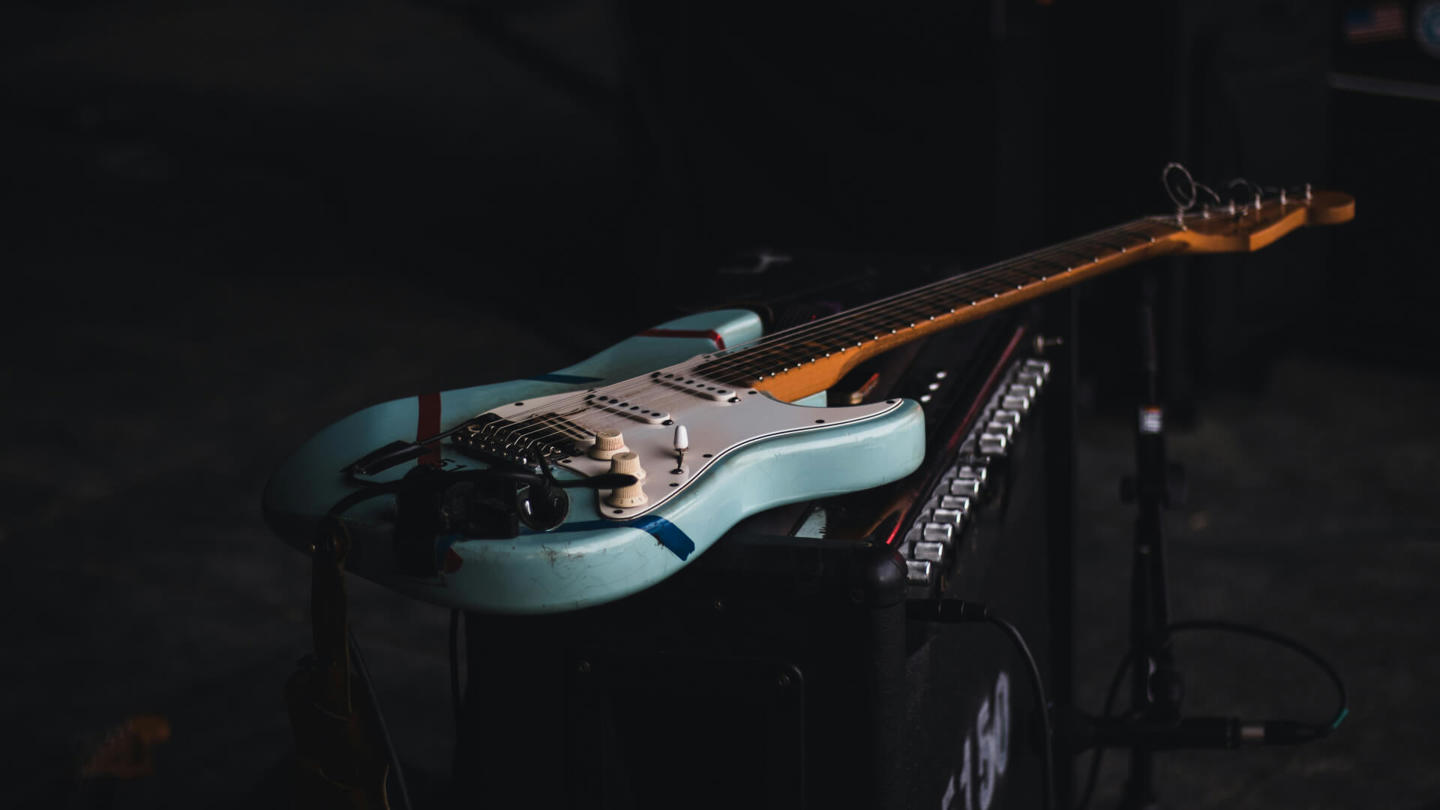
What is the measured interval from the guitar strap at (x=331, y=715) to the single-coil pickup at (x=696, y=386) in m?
0.36

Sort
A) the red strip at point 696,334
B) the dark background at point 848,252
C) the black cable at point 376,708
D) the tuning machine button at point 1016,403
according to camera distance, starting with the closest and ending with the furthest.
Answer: the black cable at point 376,708 < the red strip at point 696,334 < the tuning machine button at point 1016,403 < the dark background at point 848,252

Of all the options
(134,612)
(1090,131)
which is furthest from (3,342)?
(1090,131)

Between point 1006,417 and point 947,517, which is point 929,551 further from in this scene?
point 1006,417

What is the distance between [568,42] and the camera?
760cm

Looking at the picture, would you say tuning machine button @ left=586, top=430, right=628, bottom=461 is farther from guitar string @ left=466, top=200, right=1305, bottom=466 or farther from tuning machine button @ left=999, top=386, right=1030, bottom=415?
tuning machine button @ left=999, top=386, right=1030, bottom=415

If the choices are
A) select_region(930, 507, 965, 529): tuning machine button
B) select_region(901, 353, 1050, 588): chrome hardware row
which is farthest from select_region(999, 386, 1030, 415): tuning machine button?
select_region(930, 507, 965, 529): tuning machine button

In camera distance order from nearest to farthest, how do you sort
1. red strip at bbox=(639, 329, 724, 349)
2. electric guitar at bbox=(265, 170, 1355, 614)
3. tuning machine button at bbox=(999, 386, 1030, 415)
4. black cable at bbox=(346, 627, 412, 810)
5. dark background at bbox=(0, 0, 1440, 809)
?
electric guitar at bbox=(265, 170, 1355, 614)
black cable at bbox=(346, 627, 412, 810)
red strip at bbox=(639, 329, 724, 349)
tuning machine button at bbox=(999, 386, 1030, 415)
dark background at bbox=(0, 0, 1440, 809)

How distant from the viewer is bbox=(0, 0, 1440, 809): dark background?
8.20 feet

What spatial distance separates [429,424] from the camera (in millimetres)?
1220

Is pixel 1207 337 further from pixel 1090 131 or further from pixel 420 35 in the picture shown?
pixel 420 35

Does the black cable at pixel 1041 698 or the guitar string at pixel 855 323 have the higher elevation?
the guitar string at pixel 855 323

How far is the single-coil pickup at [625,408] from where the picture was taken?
119 cm

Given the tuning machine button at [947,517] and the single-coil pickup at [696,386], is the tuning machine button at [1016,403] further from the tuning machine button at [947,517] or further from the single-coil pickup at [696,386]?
the single-coil pickup at [696,386]

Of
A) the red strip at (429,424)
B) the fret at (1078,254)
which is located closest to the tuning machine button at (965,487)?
the fret at (1078,254)
